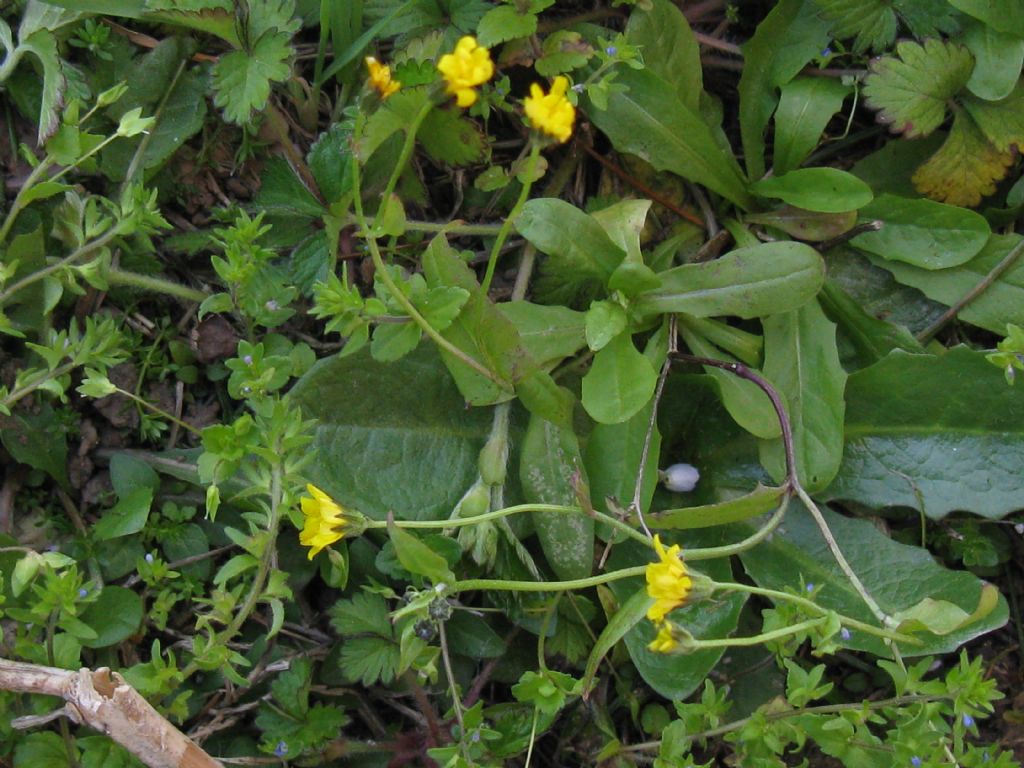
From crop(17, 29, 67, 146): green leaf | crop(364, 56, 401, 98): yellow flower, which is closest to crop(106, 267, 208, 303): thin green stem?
crop(17, 29, 67, 146): green leaf

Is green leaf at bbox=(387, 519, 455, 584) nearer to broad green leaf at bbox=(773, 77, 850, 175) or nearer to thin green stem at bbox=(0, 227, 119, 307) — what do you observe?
thin green stem at bbox=(0, 227, 119, 307)

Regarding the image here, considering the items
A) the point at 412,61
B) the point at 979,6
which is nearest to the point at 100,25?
the point at 412,61

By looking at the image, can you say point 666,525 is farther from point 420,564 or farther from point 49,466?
point 49,466

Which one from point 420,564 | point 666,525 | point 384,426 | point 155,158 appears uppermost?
point 155,158

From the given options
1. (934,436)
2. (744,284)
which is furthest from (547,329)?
(934,436)

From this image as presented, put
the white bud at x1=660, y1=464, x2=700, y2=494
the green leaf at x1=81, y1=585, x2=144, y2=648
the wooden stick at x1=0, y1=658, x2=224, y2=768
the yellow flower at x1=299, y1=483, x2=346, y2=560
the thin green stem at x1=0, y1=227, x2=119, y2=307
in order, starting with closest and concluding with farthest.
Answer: the yellow flower at x1=299, y1=483, x2=346, y2=560
the wooden stick at x1=0, y1=658, x2=224, y2=768
the thin green stem at x1=0, y1=227, x2=119, y2=307
the green leaf at x1=81, y1=585, x2=144, y2=648
the white bud at x1=660, y1=464, x2=700, y2=494

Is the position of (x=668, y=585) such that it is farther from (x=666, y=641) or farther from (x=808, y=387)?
(x=808, y=387)
